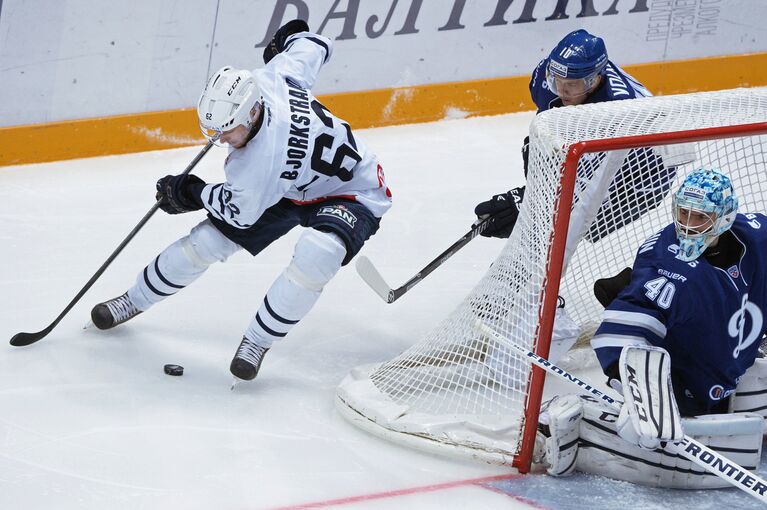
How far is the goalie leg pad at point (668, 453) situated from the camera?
272cm

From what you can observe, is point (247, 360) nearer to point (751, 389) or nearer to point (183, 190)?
point (183, 190)

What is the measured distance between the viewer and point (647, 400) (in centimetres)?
259

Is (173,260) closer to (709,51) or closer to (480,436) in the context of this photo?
(480,436)

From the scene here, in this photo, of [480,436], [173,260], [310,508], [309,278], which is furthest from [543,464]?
[173,260]

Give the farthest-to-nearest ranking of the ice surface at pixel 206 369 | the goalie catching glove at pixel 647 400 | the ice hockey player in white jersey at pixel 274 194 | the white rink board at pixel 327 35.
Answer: the white rink board at pixel 327 35
the ice hockey player in white jersey at pixel 274 194
the ice surface at pixel 206 369
the goalie catching glove at pixel 647 400

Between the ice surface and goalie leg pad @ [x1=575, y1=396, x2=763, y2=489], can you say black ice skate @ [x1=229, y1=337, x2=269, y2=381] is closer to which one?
the ice surface

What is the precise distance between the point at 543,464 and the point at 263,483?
663 mm

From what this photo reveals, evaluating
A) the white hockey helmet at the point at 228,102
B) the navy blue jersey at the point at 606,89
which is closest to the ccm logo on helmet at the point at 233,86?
the white hockey helmet at the point at 228,102

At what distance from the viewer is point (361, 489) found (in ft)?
9.11

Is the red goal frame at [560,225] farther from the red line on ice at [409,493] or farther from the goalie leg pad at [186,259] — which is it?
the goalie leg pad at [186,259]

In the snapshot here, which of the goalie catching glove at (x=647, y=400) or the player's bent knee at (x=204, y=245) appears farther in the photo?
the player's bent knee at (x=204, y=245)

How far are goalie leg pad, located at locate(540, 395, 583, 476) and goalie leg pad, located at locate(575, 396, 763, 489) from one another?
0.03 metres

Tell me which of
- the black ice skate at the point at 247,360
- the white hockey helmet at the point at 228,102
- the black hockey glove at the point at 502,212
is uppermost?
the white hockey helmet at the point at 228,102

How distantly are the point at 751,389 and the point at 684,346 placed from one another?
9.8 inches
